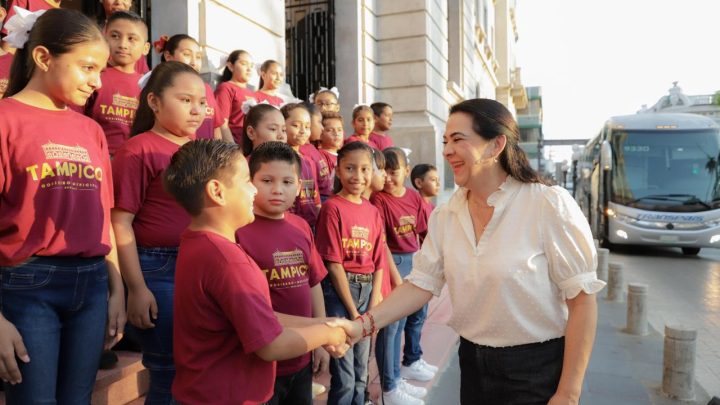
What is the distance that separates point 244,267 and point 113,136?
1.79 meters

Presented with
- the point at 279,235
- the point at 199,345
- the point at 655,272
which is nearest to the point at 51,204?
the point at 199,345

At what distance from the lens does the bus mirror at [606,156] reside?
13.2m

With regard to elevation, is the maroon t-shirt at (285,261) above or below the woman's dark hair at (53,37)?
below

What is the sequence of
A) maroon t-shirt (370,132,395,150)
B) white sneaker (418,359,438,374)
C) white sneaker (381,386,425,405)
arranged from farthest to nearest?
maroon t-shirt (370,132,395,150)
white sneaker (418,359,438,374)
white sneaker (381,386,425,405)

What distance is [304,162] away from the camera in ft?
12.6

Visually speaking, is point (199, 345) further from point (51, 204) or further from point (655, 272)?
point (655, 272)

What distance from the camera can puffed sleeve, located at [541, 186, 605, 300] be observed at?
183 centimetres

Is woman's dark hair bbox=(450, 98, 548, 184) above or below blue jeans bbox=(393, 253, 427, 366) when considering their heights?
above

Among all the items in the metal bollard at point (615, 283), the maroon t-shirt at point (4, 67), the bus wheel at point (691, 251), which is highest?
the maroon t-shirt at point (4, 67)

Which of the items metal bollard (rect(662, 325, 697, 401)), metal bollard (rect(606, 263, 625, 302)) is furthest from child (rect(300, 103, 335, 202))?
metal bollard (rect(606, 263, 625, 302))

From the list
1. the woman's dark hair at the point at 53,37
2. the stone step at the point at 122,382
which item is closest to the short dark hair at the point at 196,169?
the woman's dark hair at the point at 53,37

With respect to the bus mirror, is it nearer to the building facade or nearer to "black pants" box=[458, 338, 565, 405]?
the building facade

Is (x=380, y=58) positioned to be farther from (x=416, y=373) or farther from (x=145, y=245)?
(x=145, y=245)

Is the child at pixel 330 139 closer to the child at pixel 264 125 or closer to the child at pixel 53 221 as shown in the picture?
the child at pixel 264 125
